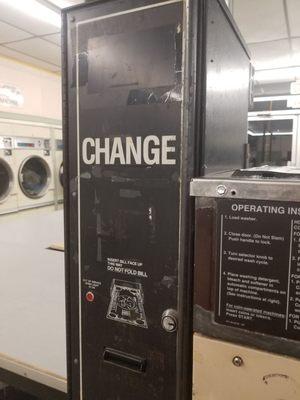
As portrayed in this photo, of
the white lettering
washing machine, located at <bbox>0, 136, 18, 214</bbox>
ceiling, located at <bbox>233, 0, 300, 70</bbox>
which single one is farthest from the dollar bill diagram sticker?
washing machine, located at <bbox>0, 136, 18, 214</bbox>

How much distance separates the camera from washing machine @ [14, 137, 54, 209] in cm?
412

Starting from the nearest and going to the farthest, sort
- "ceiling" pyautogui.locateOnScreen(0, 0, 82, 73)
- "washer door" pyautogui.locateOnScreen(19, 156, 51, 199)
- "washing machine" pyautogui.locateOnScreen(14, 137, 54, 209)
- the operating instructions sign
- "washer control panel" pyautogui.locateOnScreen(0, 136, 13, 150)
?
the operating instructions sign → "ceiling" pyautogui.locateOnScreen(0, 0, 82, 73) → "washer control panel" pyautogui.locateOnScreen(0, 136, 13, 150) → "washing machine" pyautogui.locateOnScreen(14, 137, 54, 209) → "washer door" pyautogui.locateOnScreen(19, 156, 51, 199)

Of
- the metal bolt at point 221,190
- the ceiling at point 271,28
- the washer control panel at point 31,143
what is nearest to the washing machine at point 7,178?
the washer control panel at point 31,143

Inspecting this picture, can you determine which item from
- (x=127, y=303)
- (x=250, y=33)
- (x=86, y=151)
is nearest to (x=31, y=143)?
(x=250, y=33)

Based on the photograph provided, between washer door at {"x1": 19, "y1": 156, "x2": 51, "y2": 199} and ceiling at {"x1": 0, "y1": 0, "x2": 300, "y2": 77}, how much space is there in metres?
1.46

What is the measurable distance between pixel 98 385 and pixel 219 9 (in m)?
0.96

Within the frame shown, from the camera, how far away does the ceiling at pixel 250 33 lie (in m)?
3.09

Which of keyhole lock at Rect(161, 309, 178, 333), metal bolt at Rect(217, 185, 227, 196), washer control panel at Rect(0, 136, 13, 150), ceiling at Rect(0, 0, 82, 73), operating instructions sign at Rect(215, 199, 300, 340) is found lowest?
keyhole lock at Rect(161, 309, 178, 333)

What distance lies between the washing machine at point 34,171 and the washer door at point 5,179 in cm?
10

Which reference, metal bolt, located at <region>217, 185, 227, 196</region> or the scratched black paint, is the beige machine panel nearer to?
the scratched black paint

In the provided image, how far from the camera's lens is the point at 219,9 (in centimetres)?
79

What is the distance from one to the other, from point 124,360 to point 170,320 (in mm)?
181

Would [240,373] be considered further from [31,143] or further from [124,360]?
[31,143]

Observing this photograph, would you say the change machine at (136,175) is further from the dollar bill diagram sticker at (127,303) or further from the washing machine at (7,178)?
the washing machine at (7,178)
